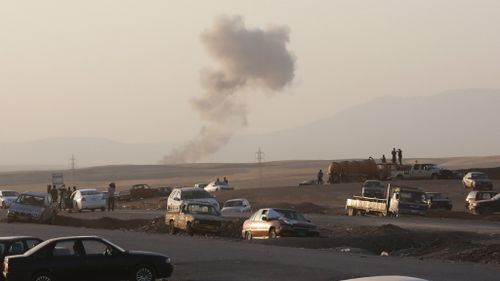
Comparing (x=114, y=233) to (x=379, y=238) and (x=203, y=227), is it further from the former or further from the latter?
(x=379, y=238)

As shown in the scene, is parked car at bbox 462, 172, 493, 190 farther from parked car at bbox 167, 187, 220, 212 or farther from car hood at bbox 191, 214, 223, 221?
car hood at bbox 191, 214, 223, 221

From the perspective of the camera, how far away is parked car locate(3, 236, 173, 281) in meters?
21.1

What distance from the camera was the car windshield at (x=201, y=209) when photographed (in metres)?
43.0

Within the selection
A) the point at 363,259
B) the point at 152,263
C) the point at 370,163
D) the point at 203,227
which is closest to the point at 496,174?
the point at 370,163

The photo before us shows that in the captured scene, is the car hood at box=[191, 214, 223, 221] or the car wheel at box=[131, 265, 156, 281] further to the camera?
the car hood at box=[191, 214, 223, 221]

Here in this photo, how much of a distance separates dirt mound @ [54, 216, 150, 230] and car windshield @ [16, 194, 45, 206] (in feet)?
5.80

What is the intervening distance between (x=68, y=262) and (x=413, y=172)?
69.3 meters

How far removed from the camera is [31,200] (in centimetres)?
5209

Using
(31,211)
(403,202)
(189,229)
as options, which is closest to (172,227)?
(189,229)

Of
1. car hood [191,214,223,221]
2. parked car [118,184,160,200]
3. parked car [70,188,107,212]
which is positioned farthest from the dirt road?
parked car [118,184,160,200]

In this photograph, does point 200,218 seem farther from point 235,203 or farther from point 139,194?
point 139,194

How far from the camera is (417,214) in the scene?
177 feet

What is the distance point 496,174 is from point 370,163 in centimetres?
1344

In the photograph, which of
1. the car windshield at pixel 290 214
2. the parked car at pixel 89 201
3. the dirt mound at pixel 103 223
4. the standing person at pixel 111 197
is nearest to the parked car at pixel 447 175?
the standing person at pixel 111 197
